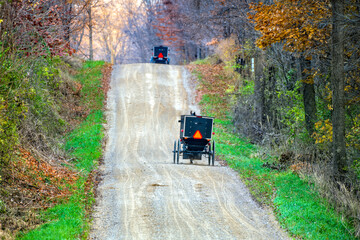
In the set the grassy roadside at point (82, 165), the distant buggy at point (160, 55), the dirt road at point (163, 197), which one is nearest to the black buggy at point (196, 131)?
the dirt road at point (163, 197)

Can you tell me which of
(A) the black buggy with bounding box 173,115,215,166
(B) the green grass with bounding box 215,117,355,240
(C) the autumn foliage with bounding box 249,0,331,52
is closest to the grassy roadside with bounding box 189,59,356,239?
(B) the green grass with bounding box 215,117,355,240

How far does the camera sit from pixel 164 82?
3444 centimetres

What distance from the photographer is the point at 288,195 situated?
41.5 feet

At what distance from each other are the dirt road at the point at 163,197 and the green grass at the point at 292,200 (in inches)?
16.5

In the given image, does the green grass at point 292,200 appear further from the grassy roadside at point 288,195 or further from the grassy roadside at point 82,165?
the grassy roadside at point 82,165

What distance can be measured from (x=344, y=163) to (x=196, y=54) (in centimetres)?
4578

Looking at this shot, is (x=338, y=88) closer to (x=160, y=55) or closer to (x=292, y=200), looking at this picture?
(x=292, y=200)

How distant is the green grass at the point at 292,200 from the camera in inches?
395

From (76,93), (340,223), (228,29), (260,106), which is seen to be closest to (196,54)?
(228,29)

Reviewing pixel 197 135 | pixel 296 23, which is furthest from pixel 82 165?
pixel 296 23

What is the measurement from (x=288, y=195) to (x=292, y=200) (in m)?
0.56

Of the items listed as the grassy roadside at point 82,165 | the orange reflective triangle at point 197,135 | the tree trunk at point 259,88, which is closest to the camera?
the grassy roadside at point 82,165

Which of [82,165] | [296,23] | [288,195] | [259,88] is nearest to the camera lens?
[288,195]

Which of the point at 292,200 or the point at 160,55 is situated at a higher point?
the point at 160,55
